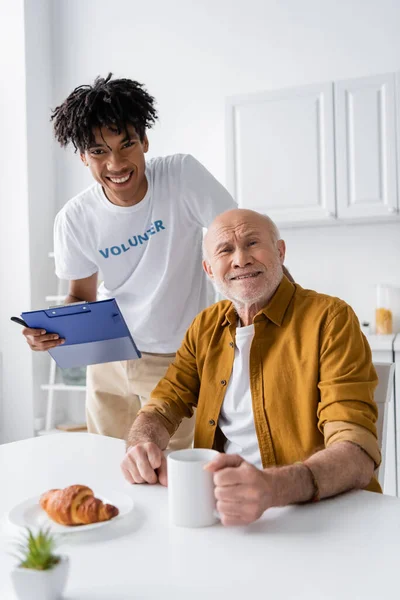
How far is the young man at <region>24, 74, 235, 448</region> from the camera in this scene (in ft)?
5.74

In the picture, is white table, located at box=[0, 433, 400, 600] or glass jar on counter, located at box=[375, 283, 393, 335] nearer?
white table, located at box=[0, 433, 400, 600]

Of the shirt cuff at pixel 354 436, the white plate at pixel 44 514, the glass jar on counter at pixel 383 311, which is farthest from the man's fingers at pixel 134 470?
the glass jar on counter at pixel 383 311

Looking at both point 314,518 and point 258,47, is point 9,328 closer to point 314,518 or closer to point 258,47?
point 258,47

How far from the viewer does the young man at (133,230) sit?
1.75 metres

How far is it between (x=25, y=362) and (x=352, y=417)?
295 centimetres

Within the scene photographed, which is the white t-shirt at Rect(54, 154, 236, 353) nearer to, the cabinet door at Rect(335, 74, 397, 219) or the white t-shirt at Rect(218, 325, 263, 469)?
the white t-shirt at Rect(218, 325, 263, 469)

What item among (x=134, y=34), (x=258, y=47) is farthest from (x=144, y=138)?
(x=134, y=34)

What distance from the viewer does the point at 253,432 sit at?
1387mm

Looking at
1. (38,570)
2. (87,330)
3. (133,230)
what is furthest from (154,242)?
(38,570)

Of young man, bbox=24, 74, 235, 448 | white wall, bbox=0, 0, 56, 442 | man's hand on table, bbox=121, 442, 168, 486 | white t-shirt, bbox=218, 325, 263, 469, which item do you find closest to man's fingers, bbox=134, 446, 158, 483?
man's hand on table, bbox=121, 442, 168, 486

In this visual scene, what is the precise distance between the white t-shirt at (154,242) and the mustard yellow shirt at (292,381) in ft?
1.45

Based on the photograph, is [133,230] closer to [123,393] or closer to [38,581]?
[123,393]

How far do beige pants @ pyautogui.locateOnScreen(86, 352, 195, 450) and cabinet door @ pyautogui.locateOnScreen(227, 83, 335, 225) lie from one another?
57.1 inches

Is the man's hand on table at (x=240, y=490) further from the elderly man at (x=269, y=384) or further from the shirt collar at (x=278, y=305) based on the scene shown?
the shirt collar at (x=278, y=305)
